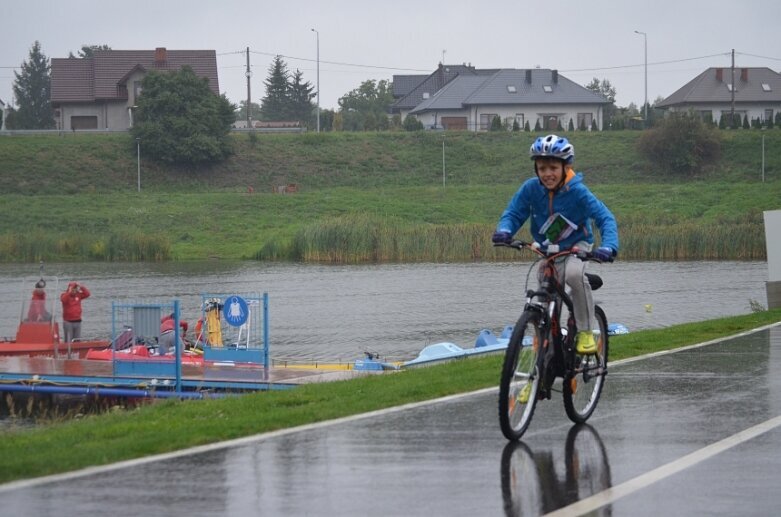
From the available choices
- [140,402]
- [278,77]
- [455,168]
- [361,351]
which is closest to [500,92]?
[455,168]

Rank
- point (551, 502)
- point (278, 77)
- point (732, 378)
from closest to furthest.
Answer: point (551, 502) → point (732, 378) → point (278, 77)

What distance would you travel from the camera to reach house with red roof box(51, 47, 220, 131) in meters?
96.5

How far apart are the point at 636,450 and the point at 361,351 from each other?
19175 mm

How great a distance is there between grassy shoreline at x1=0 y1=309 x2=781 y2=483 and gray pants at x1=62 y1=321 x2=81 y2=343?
12622mm

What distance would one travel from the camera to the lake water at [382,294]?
3077 centimetres

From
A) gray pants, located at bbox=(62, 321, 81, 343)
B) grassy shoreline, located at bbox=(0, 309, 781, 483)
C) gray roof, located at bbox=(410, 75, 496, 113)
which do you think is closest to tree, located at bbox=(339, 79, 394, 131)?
gray roof, located at bbox=(410, 75, 496, 113)

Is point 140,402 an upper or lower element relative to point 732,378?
lower

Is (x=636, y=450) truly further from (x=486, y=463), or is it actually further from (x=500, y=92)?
(x=500, y=92)

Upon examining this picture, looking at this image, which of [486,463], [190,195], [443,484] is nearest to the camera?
[443,484]

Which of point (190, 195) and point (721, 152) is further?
point (721, 152)

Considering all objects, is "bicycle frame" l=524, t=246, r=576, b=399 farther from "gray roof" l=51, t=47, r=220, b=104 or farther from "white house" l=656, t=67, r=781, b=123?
"white house" l=656, t=67, r=781, b=123

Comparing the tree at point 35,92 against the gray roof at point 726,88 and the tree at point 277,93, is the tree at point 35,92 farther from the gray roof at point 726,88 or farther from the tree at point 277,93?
the gray roof at point 726,88

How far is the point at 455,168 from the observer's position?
8238 centimetres

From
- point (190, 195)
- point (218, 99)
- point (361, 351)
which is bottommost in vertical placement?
point (361, 351)
